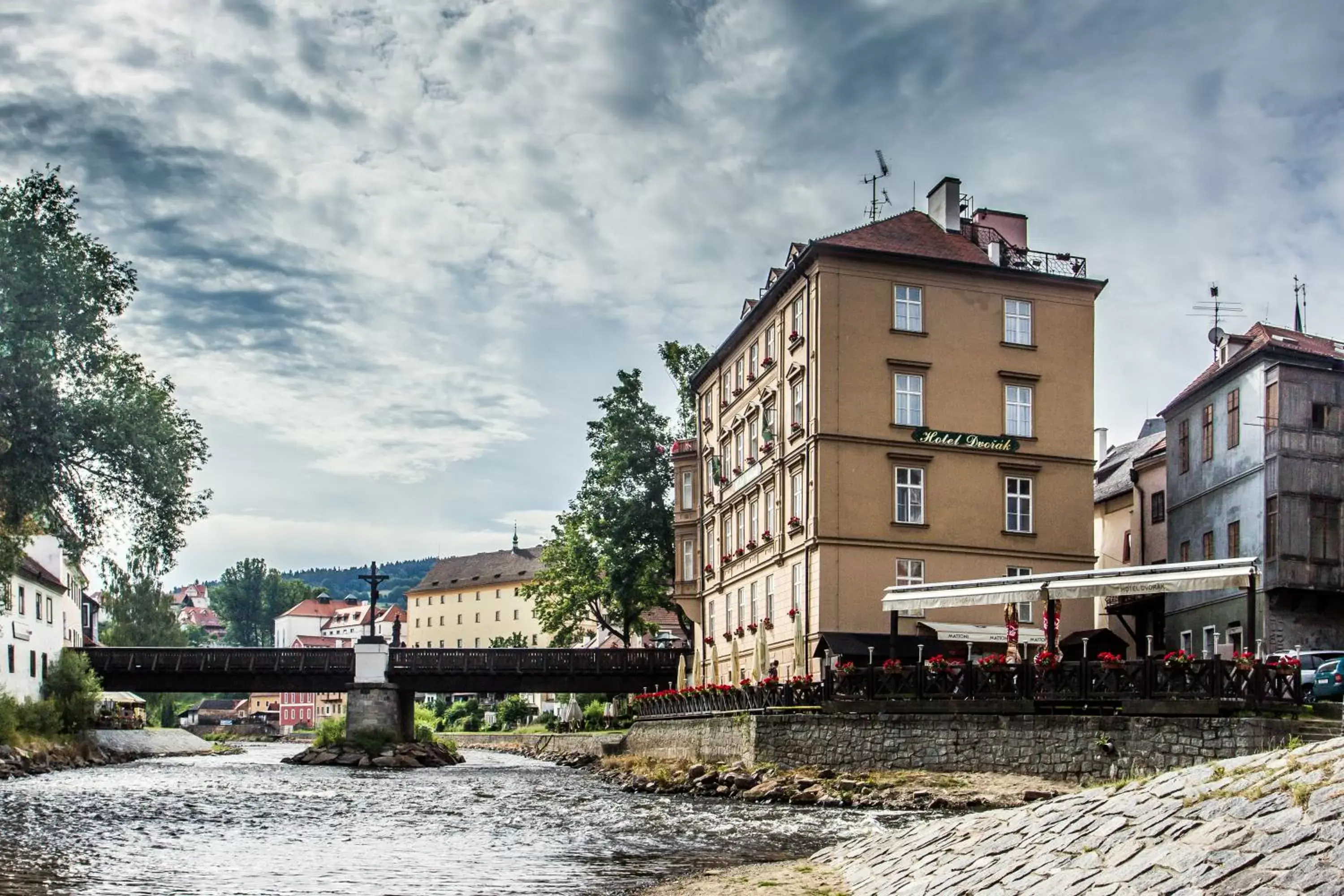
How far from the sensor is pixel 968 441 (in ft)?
159

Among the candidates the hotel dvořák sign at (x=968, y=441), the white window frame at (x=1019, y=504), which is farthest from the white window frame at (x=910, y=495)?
the white window frame at (x=1019, y=504)

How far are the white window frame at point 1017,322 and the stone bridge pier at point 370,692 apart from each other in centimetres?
2883

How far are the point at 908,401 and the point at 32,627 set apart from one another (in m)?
38.5

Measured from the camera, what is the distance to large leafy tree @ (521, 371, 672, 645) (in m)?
69.1

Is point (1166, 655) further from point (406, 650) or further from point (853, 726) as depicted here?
point (406, 650)

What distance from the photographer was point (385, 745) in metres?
60.4

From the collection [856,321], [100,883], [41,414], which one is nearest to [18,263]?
[41,414]

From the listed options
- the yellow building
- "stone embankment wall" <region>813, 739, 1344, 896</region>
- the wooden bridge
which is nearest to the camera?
"stone embankment wall" <region>813, 739, 1344, 896</region>

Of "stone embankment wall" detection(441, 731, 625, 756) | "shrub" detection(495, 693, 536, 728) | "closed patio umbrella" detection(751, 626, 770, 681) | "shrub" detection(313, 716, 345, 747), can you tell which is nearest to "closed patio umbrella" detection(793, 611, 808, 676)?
"closed patio umbrella" detection(751, 626, 770, 681)

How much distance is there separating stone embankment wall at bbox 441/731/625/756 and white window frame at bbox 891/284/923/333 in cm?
2035

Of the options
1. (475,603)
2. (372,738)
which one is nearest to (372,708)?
(372,738)

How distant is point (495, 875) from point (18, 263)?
75.8 feet

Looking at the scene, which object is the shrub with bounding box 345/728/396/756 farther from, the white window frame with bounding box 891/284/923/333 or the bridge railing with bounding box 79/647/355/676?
the white window frame with bounding box 891/284/923/333

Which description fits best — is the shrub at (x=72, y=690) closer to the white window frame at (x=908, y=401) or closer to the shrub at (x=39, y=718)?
the shrub at (x=39, y=718)
